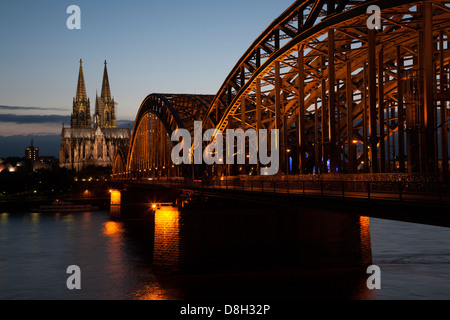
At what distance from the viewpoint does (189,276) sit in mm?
35750

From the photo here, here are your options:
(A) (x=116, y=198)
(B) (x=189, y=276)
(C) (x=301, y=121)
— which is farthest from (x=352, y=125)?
(A) (x=116, y=198)

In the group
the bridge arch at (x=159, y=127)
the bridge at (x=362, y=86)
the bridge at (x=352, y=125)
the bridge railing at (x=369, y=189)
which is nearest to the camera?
the bridge railing at (x=369, y=189)

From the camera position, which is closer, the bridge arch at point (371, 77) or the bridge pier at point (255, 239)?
the bridge arch at point (371, 77)

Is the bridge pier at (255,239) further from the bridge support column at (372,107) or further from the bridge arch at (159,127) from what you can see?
the bridge arch at (159,127)

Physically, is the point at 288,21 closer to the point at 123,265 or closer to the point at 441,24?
the point at 441,24

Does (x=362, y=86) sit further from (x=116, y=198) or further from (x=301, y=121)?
(x=116, y=198)

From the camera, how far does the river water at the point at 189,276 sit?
32.8 m

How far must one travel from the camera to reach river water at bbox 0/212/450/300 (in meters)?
32.8

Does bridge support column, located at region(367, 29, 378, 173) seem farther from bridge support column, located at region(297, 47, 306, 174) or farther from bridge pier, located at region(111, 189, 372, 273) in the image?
bridge pier, located at region(111, 189, 372, 273)

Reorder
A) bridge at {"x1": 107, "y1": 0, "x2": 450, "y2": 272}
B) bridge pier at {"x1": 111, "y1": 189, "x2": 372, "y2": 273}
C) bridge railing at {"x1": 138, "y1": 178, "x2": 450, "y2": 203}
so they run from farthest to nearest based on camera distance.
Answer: bridge pier at {"x1": 111, "y1": 189, "x2": 372, "y2": 273} → bridge at {"x1": 107, "y1": 0, "x2": 450, "y2": 272} → bridge railing at {"x1": 138, "y1": 178, "x2": 450, "y2": 203}

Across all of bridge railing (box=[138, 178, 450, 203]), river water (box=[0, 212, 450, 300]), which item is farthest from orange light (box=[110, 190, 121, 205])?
bridge railing (box=[138, 178, 450, 203])

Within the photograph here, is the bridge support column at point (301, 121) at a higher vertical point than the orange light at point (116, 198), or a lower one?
higher

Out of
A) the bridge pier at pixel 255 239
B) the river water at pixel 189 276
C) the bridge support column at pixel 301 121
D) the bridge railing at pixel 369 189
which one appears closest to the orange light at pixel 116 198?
the river water at pixel 189 276
